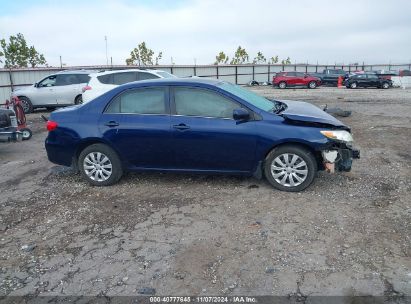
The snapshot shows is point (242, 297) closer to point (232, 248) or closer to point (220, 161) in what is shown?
point (232, 248)

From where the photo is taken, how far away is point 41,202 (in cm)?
527

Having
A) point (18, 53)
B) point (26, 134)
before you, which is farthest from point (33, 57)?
point (26, 134)

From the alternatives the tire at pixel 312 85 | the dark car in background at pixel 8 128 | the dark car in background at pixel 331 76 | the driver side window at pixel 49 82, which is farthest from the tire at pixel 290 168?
the dark car in background at pixel 331 76

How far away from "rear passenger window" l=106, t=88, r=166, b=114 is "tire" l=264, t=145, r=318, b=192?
1.77 meters

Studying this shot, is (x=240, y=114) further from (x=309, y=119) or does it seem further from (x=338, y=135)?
(x=338, y=135)

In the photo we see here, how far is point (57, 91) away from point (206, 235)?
12.7 m

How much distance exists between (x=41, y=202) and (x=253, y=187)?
10.2 feet

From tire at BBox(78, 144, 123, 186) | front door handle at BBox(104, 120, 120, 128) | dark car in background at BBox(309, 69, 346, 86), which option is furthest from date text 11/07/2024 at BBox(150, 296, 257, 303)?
dark car in background at BBox(309, 69, 346, 86)

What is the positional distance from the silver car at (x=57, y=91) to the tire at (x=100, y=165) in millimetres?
9699

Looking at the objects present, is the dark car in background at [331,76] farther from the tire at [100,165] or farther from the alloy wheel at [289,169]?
the tire at [100,165]

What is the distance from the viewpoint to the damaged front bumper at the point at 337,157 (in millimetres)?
5078

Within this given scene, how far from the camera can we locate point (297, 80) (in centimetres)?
3088

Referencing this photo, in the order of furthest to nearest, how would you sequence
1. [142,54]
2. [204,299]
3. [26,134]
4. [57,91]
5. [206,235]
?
1. [142,54]
2. [57,91]
3. [26,134]
4. [206,235]
5. [204,299]

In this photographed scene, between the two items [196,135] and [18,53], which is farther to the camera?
[18,53]
